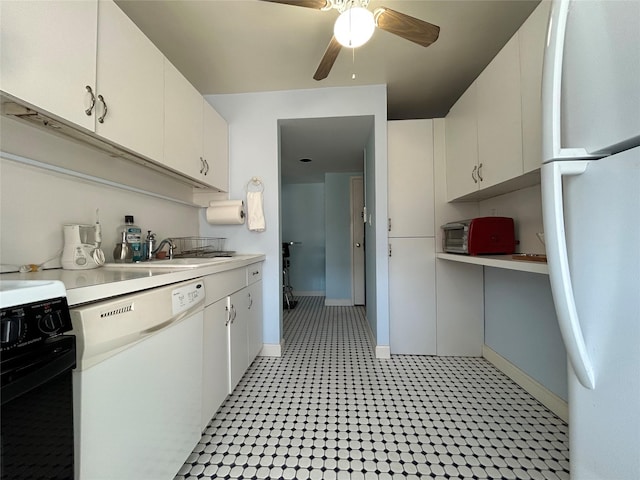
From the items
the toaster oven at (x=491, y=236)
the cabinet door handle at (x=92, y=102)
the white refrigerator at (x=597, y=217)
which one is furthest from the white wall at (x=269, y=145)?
the white refrigerator at (x=597, y=217)

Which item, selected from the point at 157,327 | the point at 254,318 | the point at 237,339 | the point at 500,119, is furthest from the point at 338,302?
the point at 157,327

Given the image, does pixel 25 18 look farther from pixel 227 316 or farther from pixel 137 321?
pixel 227 316

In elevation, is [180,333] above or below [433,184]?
below

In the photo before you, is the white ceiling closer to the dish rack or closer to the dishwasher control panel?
the dish rack

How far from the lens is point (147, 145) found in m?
1.30

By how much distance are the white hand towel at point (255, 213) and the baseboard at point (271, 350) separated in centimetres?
103

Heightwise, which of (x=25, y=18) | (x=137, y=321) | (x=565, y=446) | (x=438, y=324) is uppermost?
(x=25, y=18)

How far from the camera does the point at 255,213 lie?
7.29 feet

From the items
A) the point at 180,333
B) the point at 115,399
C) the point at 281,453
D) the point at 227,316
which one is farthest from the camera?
the point at 227,316

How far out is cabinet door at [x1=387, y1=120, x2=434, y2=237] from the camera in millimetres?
2217

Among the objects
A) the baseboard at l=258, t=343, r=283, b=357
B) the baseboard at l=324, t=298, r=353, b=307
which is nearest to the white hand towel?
the baseboard at l=258, t=343, r=283, b=357

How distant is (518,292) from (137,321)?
217 cm

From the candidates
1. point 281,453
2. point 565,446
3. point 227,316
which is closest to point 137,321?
point 227,316

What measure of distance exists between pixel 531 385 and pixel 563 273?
153 cm
